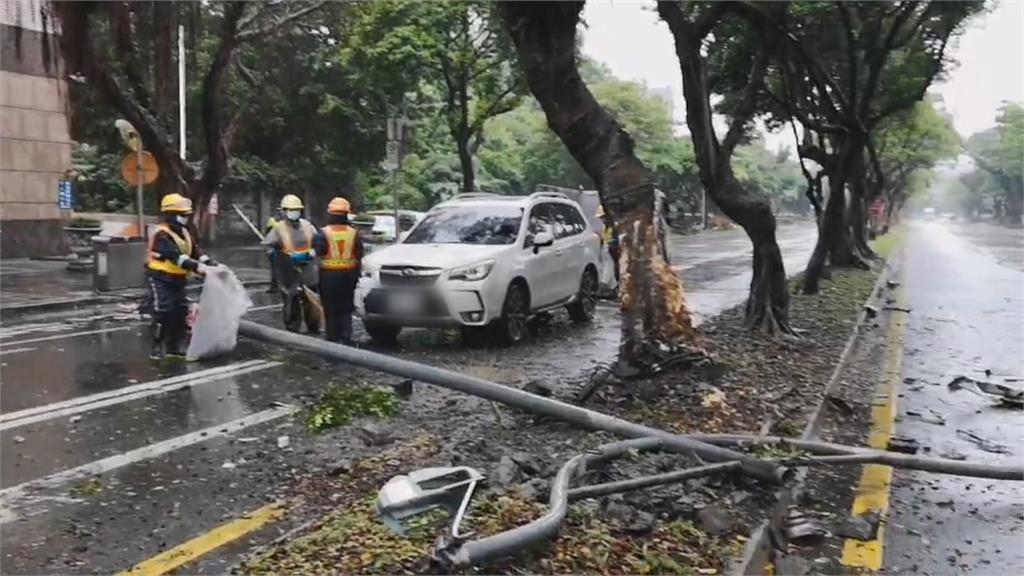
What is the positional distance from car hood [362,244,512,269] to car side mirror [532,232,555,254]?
20.0 inches

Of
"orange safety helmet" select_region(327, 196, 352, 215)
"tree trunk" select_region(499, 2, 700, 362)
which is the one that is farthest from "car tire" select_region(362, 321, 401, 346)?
"tree trunk" select_region(499, 2, 700, 362)

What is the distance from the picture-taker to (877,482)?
22.0 ft

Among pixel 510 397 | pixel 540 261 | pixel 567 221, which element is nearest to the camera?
pixel 510 397

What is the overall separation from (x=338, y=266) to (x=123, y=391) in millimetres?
2784

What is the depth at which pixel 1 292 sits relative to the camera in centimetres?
1720

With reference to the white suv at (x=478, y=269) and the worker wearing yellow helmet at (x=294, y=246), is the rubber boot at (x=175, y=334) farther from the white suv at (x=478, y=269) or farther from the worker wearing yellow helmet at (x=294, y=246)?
the worker wearing yellow helmet at (x=294, y=246)

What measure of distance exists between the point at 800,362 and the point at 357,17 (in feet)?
58.5

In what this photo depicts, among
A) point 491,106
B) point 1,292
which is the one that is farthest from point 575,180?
point 1,292

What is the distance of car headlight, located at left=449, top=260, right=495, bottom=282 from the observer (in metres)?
11.4

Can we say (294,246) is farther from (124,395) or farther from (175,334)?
(124,395)

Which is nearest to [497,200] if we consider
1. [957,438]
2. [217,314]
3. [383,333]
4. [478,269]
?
[478,269]

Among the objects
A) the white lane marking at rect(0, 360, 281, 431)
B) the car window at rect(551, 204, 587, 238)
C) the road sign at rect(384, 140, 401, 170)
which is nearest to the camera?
the white lane marking at rect(0, 360, 281, 431)

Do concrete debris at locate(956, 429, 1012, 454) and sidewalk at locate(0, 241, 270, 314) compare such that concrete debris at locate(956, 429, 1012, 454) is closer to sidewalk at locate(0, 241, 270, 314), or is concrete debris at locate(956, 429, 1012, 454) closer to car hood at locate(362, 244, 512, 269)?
car hood at locate(362, 244, 512, 269)

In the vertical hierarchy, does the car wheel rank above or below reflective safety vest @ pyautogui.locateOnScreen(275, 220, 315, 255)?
below
